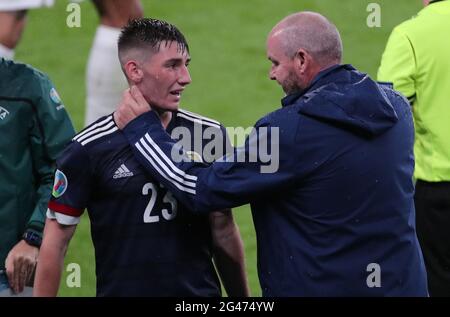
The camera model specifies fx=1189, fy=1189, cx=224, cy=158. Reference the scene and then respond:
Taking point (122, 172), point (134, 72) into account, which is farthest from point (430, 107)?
point (122, 172)

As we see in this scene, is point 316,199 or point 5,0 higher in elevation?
point 5,0

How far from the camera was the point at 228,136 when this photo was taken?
465cm

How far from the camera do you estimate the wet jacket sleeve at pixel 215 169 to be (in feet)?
13.6

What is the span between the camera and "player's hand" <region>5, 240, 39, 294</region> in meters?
4.62

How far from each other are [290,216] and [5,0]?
156 centimetres

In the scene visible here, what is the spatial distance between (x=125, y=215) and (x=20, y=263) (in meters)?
0.56

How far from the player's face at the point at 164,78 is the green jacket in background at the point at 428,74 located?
1.26 m

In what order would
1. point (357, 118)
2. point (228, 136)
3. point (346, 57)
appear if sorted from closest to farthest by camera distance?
1. point (357, 118)
2. point (228, 136)
3. point (346, 57)

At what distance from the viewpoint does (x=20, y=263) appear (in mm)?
4633

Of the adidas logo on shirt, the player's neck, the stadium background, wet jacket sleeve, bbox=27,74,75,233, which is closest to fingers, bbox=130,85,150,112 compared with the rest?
the player's neck

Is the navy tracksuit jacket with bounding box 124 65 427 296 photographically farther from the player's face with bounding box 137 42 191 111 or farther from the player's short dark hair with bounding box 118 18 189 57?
the player's short dark hair with bounding box 118 18 189 57

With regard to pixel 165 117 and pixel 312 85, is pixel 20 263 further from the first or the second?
pixel 312 85
